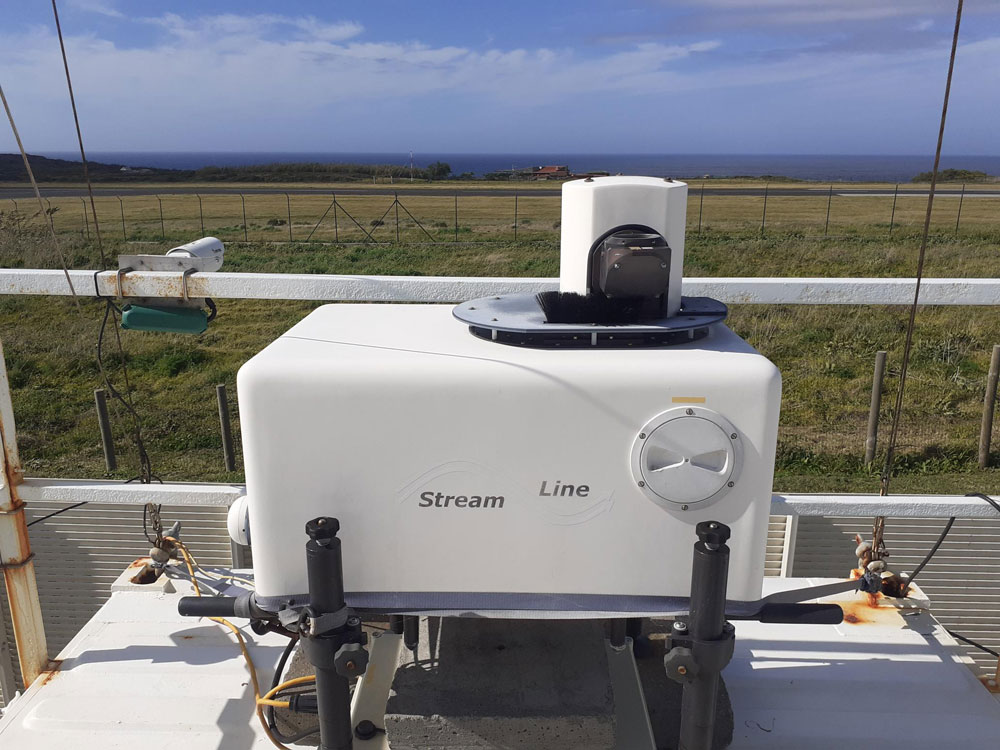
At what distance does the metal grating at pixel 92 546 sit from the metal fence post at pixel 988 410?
7433mm

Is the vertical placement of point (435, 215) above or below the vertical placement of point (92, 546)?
below

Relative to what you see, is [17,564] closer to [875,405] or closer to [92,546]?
[92,546]

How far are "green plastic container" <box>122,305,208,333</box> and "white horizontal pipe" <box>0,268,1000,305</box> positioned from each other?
0.04 metres

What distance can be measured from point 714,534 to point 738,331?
36.9ft

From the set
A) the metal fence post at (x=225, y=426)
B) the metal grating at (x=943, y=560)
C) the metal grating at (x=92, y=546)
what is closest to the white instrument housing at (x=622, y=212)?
the metal grating at (x=943, y=560)

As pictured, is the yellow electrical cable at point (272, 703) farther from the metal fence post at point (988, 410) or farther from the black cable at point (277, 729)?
the metal fence post at point (988, 410)

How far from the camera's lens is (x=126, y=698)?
181 cm

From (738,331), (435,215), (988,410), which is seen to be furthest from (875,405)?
(435,215)

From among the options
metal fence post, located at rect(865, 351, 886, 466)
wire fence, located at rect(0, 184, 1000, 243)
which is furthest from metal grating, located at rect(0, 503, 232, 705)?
wire fence, located at rect(0, 184, 1000, 243)

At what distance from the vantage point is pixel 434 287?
1932mm

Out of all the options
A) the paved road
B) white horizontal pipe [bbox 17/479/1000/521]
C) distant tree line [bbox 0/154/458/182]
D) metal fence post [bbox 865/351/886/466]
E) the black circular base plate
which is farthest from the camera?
distant tree line [bbox 0/154/458/182]

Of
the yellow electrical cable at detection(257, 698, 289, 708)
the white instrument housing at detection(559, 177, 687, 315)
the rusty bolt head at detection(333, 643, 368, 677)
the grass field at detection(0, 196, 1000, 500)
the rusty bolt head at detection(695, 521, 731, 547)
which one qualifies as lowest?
the grass field at detection(0, 196, 1000, 500)

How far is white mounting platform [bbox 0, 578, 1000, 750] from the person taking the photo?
65.6 inches

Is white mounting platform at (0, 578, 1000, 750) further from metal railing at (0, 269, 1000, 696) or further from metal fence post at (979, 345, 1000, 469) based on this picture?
metal fence post at (979, 345, 1000, 469)
